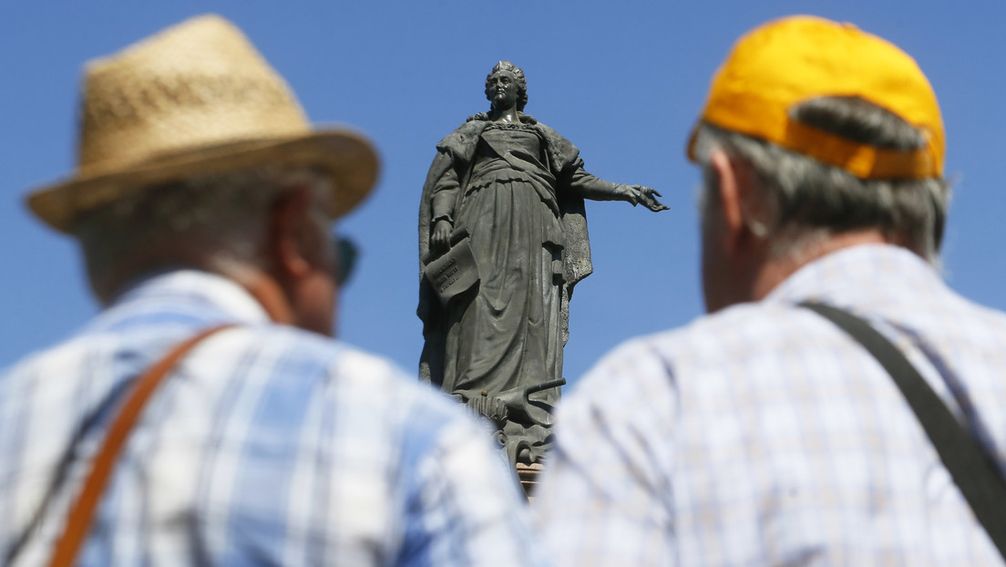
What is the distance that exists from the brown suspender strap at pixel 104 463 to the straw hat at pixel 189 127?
0.73 feet

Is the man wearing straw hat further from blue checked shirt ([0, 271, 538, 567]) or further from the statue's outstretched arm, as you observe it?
the statue's outstretched arm

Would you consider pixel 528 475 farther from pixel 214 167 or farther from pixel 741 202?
pixel 214 167

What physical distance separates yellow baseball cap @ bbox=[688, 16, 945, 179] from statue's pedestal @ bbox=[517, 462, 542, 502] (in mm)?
9525

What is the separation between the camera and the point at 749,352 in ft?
7.42

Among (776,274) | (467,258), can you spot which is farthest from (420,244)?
(776,274)

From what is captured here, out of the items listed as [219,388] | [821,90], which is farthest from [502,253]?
[219,388]

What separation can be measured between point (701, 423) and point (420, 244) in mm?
11189

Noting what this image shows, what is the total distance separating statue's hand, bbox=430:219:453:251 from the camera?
1313 cm

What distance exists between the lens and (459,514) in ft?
6.21

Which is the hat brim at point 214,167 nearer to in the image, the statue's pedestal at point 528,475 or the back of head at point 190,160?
the back of head at point 190,160

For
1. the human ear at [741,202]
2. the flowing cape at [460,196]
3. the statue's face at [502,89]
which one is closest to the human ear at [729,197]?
the human ear at [741,202]

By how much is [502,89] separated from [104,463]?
11976 millimetres

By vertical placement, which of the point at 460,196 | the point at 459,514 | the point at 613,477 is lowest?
the point at 459,514

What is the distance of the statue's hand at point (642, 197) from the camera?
13.5 metres
